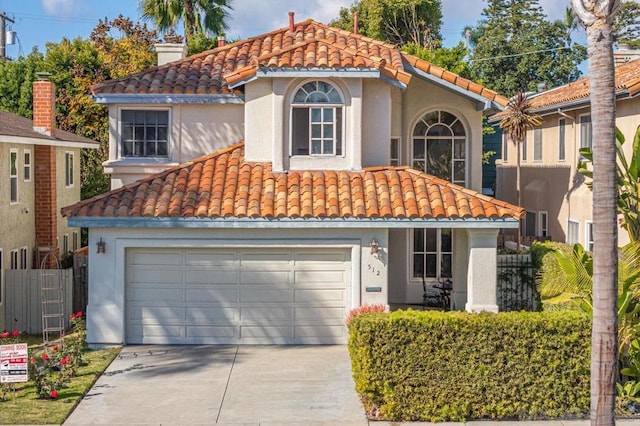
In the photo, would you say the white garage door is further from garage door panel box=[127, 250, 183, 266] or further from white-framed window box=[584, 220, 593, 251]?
white-framed window box=[584, 220, 593, 251]

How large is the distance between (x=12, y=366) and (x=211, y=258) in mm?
5430

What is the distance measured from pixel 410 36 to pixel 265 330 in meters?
42.3

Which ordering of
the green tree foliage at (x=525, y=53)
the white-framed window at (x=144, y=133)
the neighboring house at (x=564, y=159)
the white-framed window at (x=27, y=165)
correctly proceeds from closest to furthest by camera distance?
the neighboring house at (x=564, y=159)
the white-framed window at (x=144, y=133)
the white-framed window at (x=27, y=165)
the green tree foliage at (x=525, y=53)

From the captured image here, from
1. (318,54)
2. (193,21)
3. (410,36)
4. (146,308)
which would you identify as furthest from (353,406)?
(410,36)

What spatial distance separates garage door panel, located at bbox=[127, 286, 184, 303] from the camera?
756 inches

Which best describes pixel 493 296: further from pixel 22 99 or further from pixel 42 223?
pixel 22 99

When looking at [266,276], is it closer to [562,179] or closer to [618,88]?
[618,88]

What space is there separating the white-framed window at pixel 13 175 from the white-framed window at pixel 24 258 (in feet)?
4.83

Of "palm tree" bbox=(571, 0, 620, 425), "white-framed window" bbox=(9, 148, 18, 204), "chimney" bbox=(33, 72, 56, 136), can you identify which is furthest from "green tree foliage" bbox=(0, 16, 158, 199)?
"palm tree" bbox=(571, 0, 620, 425)

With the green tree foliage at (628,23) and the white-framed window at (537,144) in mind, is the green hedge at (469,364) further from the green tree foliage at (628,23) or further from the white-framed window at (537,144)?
the green tree foliage at (628,23)

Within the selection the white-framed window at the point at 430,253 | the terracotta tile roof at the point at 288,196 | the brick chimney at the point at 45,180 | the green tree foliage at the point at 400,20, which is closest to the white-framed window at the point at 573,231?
the white-framed window at the point at 430,253

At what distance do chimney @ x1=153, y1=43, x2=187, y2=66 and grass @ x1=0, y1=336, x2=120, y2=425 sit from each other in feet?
33.9

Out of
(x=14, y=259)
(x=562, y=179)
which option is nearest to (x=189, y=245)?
(x=14, y=259)

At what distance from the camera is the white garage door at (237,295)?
1922cm
